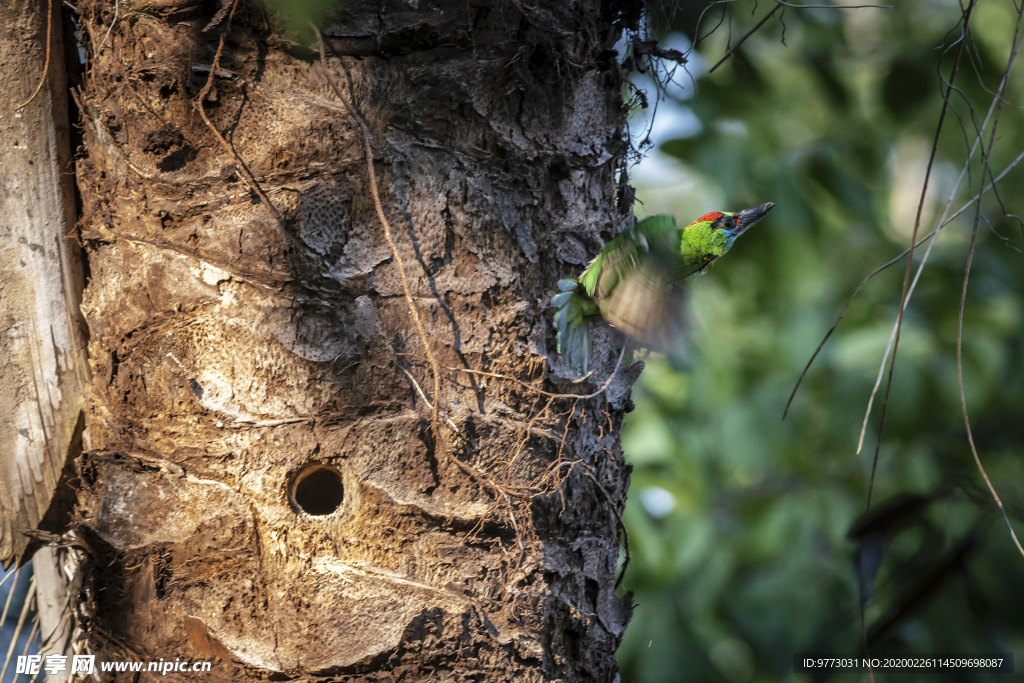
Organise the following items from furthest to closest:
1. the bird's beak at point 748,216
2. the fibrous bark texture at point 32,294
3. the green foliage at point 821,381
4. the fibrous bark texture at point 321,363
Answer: the green foliage at point 821,381 → the bird's beak at point 748,216 → the fibrous bark texture at point 32,294 → the fibrous bark texture at point 321,363

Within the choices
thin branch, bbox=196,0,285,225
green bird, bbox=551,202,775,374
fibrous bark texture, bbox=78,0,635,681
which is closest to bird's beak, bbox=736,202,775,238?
green bird, bbox=551,202,775,374

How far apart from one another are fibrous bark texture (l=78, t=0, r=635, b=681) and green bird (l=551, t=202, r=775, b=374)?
0.24ft

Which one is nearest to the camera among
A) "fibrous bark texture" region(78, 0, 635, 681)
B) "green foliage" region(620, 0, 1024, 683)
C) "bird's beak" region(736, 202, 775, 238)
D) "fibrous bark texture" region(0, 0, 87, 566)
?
"fibrous bark texture" region(78, 0, 635, 681)

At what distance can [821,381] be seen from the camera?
332cm

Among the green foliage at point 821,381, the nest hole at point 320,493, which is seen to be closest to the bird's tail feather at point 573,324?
the nest hole at point 320,493

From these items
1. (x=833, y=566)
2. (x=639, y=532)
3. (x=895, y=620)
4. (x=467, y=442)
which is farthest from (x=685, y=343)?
(x=833, y=566)

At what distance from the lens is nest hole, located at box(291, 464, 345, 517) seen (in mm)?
958

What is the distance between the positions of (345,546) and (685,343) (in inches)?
22.8

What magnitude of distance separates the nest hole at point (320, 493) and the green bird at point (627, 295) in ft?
1.22

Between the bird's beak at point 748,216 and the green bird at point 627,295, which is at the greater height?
the bird's beak at point 748,216

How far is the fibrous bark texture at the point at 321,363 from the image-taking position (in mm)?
897

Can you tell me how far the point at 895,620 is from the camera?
68cm

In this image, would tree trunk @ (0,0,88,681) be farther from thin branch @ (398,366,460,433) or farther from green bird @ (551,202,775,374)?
green bird @ (551,202,775,374)

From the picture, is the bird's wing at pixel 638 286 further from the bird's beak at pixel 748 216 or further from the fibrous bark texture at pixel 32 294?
the fibrous bark texture at pixel 32 294
